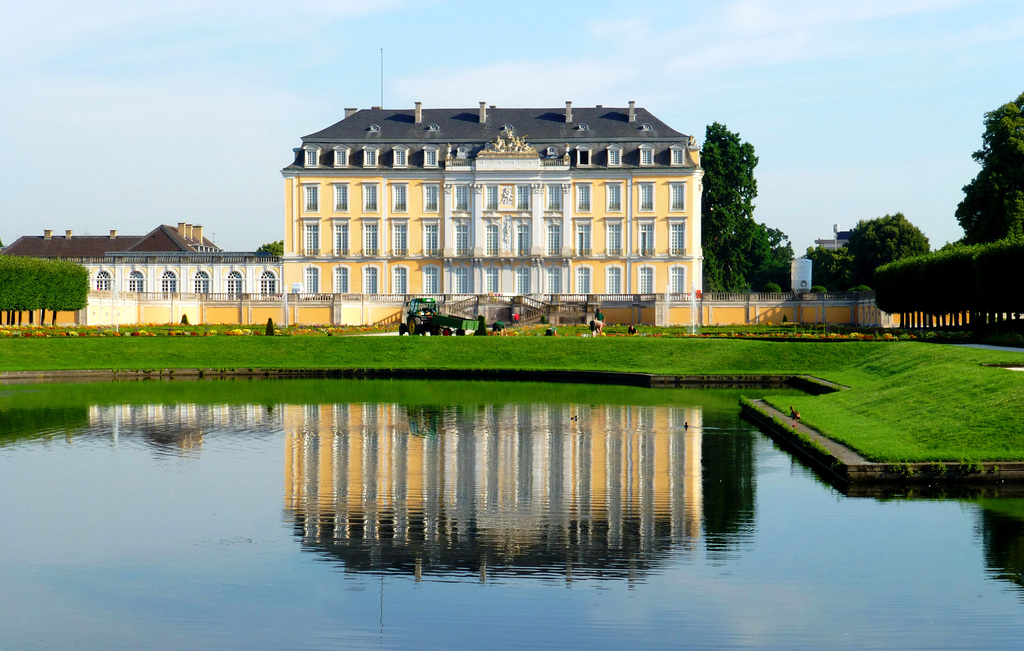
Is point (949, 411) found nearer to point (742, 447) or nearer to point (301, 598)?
point (742, 447)

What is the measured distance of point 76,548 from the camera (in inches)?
437

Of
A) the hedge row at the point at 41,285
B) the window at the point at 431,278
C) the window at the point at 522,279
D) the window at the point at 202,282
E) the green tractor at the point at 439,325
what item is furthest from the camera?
the window at the point at 431,278

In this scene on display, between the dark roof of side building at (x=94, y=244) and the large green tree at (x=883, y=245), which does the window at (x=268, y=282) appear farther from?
the large green tree at (x=883, y=245)

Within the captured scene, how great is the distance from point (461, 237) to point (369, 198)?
6.28 meters

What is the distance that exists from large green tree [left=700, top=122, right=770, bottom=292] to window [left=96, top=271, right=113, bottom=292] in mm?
37514

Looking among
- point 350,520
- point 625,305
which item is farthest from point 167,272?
point 350,520

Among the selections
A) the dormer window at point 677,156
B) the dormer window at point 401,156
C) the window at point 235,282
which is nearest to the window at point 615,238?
the dormer window at point 677,156

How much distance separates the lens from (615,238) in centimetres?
7006

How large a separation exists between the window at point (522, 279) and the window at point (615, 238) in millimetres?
5292

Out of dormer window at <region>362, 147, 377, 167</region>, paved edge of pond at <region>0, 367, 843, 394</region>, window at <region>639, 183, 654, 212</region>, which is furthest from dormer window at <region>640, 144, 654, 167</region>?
paved edge of pond at <region>0, 367, 843, 394</region>

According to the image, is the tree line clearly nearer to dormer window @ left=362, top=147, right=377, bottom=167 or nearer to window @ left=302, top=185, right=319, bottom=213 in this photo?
window @ left=302, top=185, right=319, bottom=213

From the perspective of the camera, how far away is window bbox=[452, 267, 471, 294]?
70.2 m

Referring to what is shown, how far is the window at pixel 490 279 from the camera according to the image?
229 feet

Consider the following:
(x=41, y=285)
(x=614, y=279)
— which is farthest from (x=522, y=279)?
(x=41, y=285)
